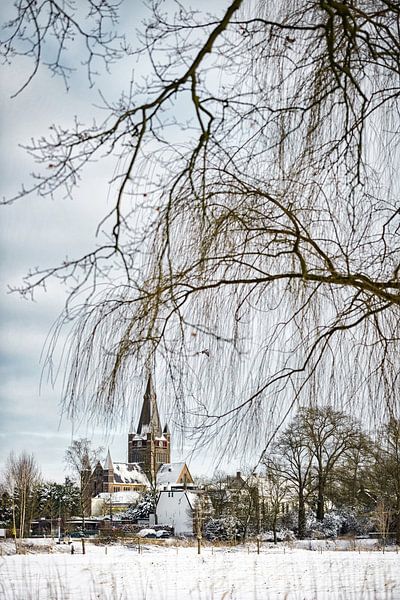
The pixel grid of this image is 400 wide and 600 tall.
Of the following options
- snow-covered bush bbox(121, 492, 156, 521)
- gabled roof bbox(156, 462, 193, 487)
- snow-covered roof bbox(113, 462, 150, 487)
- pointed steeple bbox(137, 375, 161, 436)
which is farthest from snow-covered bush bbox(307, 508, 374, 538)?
snow-covered roof bbox(113, 462, 150, 487)

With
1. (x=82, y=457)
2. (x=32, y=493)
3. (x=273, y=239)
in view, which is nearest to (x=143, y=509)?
(x=32, y=493)

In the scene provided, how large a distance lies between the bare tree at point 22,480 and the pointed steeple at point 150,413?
19.2 m

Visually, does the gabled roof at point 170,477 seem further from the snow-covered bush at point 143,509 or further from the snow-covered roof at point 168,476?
the snow-covered bush at point 143,509

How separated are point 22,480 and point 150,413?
21.1 m

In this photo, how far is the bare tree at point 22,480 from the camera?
2153cm

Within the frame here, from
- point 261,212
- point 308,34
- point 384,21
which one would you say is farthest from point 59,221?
point 384,21

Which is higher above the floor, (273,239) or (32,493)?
(273,239)

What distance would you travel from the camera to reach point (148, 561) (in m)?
14.6

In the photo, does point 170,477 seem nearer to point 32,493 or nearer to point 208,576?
point 32,493

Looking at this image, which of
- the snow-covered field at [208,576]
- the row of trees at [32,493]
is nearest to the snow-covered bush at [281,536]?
the snow-covered field at [208,576]

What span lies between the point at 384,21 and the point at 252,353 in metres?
1.12

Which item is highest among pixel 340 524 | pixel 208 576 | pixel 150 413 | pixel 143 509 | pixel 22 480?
pixel 150 413

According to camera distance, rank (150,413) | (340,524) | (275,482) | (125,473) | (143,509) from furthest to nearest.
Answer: (125,473), (143,509), (340,524), (275,482), (150,413)

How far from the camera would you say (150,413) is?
1867mm
